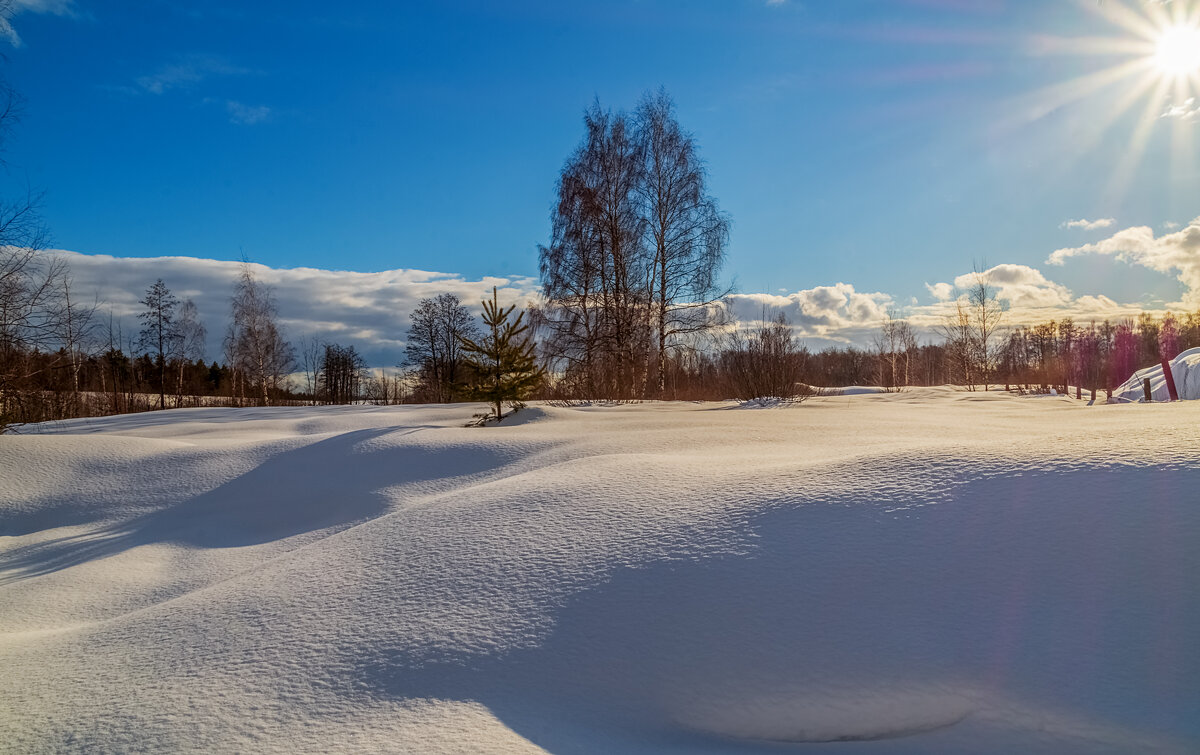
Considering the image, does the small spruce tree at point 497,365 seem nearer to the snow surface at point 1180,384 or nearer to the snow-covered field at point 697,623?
the snow-covered field at point 697,623

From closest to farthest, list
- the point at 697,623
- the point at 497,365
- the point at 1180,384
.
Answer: the point at 697,623, the point at 497,365, the point at 1180,384

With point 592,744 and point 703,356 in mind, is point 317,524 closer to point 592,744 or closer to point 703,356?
point 592,744

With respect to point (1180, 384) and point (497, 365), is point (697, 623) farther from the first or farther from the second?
point (1180, 384)

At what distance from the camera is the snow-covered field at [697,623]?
5.61 ft

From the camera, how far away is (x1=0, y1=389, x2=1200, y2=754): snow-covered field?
1.71 meters

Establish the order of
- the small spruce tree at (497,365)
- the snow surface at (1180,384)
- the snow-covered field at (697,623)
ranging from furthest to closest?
1. the snow surface at (1180,384)
2. the small spruce tree at (497,365)
3. the snow-covered field at (697,623)

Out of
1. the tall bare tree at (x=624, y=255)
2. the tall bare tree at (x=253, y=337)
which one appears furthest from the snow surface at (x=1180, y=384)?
the tall bare tree at (x=253, y=337)

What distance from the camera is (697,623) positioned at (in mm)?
2076

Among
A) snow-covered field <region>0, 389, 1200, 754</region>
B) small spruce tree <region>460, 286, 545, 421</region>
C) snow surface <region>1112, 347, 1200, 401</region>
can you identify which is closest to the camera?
snow-covered field <region>0, 389, 1200, 754</region>

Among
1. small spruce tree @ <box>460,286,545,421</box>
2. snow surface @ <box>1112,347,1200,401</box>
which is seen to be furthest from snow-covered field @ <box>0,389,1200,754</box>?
snow surface @ <box>1112,347,1200,401</box>

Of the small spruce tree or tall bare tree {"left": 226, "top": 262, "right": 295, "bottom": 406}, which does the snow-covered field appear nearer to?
the small spruce tree

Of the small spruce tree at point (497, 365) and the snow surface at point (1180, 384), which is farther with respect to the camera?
the snow surface at point (1180, 384)

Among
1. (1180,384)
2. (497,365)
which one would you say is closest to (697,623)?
(497,365)

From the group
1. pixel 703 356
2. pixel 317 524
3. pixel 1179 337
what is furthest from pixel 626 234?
pixel 1179 337
